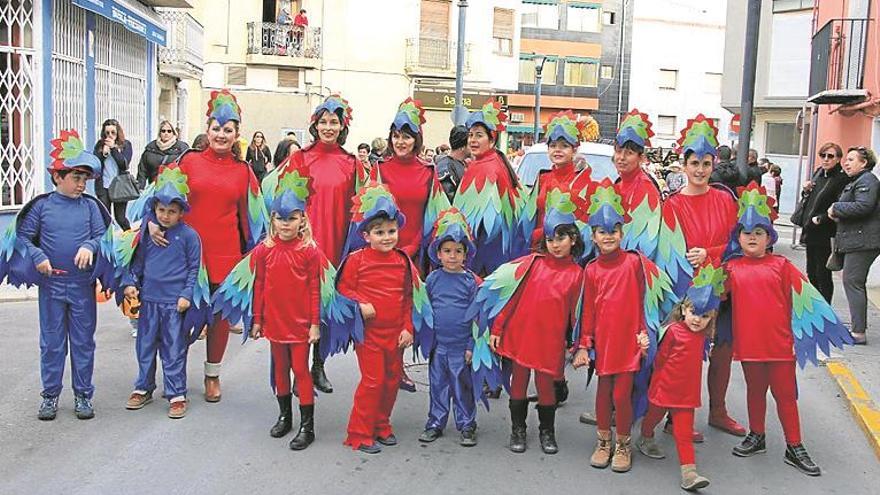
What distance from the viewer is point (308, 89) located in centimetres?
3278

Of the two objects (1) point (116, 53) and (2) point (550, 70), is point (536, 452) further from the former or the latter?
(2) point (550, 70)

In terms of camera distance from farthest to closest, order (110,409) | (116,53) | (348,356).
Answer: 1. (116,53)
2. (348,356)
3. (110,409)

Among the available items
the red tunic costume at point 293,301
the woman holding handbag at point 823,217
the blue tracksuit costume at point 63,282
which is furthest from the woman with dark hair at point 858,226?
the blue tracksuit costume at point 63,282

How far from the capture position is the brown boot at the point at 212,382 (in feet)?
21.5

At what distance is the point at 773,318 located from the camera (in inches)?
213

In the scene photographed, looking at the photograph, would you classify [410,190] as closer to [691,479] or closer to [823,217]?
[691,479]

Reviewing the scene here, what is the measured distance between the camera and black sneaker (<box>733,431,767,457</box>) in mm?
5734

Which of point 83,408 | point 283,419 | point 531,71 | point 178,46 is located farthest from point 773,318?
point 531,71

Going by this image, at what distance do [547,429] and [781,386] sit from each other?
138cm

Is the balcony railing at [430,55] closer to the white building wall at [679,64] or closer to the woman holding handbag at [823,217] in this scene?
the white building wall at [679,64]

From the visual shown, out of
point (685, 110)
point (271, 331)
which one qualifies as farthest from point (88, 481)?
point (685, 110)

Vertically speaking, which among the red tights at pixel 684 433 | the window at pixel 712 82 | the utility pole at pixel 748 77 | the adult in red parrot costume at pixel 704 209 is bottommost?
the red tights at pixel 684 433

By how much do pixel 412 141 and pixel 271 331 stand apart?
64.1 inches

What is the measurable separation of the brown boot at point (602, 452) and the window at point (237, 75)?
93.8ft
